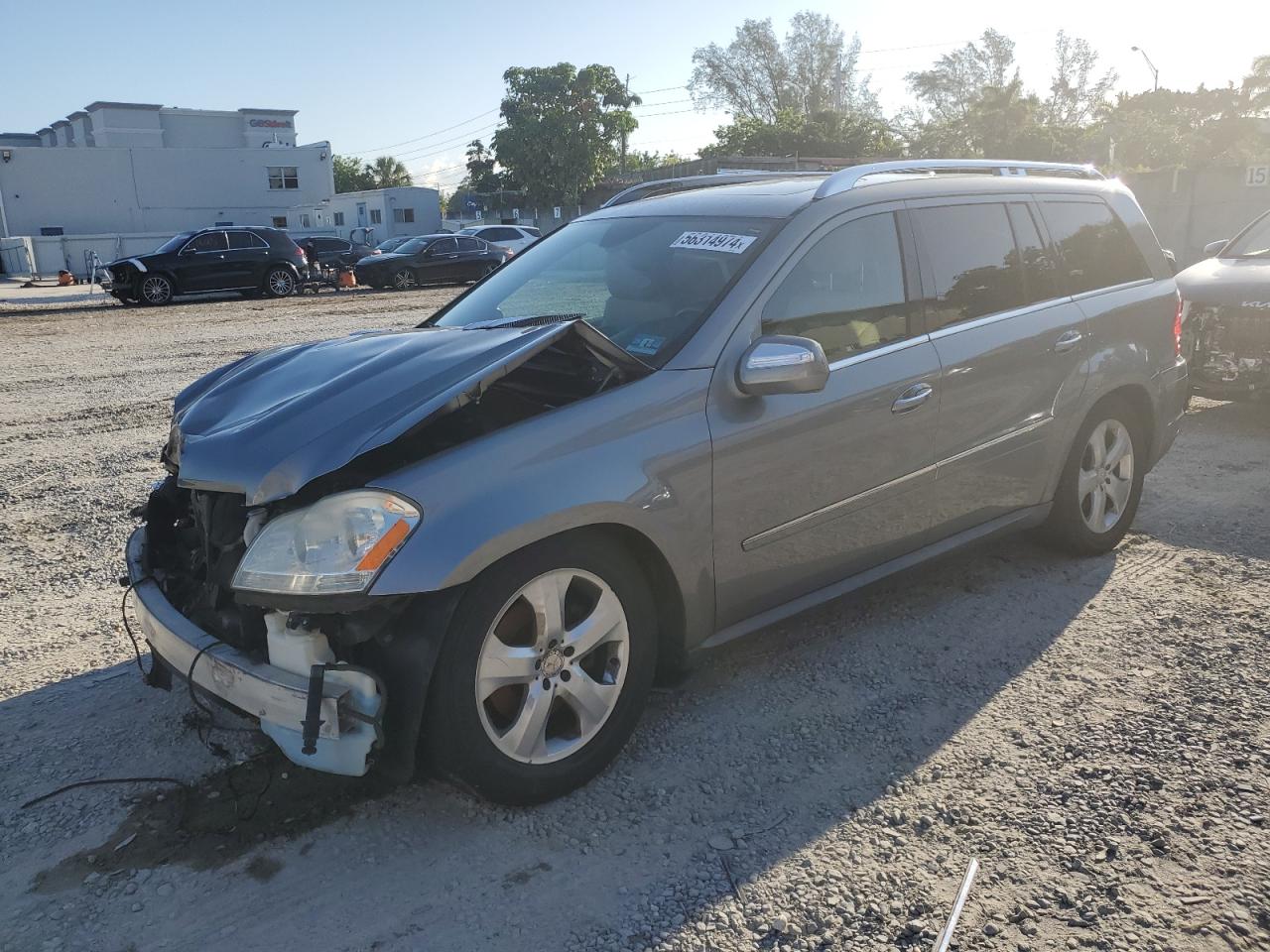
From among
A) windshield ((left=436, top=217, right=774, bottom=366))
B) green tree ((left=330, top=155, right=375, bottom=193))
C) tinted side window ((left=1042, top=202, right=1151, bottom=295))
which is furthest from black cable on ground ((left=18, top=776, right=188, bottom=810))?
green tree ((left=330, top=155, right=375, bottom=193))

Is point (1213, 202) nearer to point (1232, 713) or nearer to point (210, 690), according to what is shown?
point (1232, 713)

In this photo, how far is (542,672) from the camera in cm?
287

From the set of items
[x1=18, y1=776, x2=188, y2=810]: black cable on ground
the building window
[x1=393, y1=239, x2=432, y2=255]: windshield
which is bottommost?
[x1=18, y1=776, x2=188, y2=810]: black cable on ground

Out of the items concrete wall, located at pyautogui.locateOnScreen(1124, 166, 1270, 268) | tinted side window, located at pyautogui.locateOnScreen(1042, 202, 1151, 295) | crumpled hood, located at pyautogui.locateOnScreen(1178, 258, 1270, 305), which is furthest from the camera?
concrete wall, located at pyautogui.locateOnScreen(1124, 166, 1270, 268)

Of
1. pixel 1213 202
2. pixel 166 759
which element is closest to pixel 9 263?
pixel 1213 202

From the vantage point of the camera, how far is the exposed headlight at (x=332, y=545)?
257 centimetres

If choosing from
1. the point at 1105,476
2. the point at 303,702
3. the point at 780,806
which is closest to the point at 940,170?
the point at 1105,476

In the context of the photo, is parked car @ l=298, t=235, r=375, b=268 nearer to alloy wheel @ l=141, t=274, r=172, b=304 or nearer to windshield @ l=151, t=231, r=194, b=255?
windshield @ l=151, t=231, r=194, b=255

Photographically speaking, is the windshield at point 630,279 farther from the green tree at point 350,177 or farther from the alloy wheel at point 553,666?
the green tree at point 350,177

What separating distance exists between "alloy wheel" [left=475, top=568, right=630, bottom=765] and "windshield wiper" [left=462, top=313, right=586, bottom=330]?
968 mm

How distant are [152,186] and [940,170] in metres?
56.8

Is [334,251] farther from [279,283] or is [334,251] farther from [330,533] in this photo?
[330,533]

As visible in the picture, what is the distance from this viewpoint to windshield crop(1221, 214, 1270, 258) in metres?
8.52

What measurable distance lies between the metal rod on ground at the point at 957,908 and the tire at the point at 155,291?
22.8m
